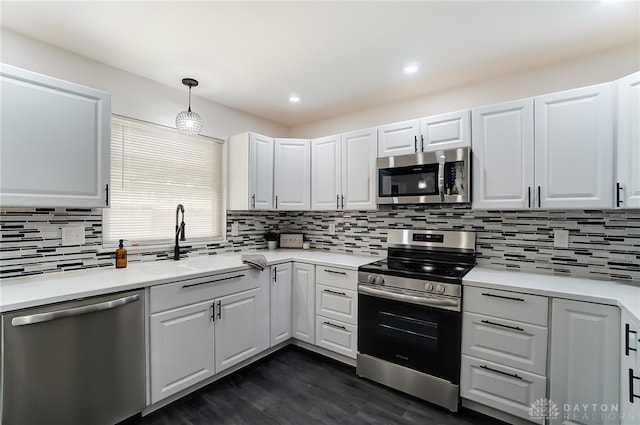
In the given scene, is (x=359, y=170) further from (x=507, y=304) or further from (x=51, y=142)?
(x=51, y=142)

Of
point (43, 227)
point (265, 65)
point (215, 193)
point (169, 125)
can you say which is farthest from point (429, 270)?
point (43, 227)

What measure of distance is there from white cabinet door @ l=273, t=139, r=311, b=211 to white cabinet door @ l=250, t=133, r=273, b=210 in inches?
4.6

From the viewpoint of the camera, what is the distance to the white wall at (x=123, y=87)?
1.92 meters

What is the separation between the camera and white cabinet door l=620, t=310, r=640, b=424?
1337 millimetres

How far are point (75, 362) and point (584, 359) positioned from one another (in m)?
2.85

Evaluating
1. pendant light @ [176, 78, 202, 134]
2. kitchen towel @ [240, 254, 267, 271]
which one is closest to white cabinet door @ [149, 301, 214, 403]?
kitchen towel @ [240, 254, 267, 271]

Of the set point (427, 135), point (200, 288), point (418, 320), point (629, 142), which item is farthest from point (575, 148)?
point (200, 288)

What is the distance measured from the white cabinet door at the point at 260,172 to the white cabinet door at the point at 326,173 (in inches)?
18.9

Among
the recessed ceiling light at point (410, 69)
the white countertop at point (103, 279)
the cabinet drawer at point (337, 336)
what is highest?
the recessed ceiling light at point (410, 69)

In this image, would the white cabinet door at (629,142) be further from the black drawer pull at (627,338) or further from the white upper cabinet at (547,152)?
the black drawer pull at (627,338)

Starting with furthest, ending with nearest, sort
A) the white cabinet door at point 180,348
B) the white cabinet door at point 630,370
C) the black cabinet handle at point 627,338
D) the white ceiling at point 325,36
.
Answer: the white cabinet door at point 180,348 → the white ceiling at point 325,36 → the black cabinet handle at point 627,338 → the white cabinet door at point 630,370

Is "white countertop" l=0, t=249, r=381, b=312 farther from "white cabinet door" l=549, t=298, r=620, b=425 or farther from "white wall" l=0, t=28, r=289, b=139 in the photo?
"white cabinet door" l=549, t=298, r=620, b=425

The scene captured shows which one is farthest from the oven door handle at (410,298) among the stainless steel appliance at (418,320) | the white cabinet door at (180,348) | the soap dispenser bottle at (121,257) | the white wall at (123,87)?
the white wall at (123,87)

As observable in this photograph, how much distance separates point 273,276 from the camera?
107 inches
